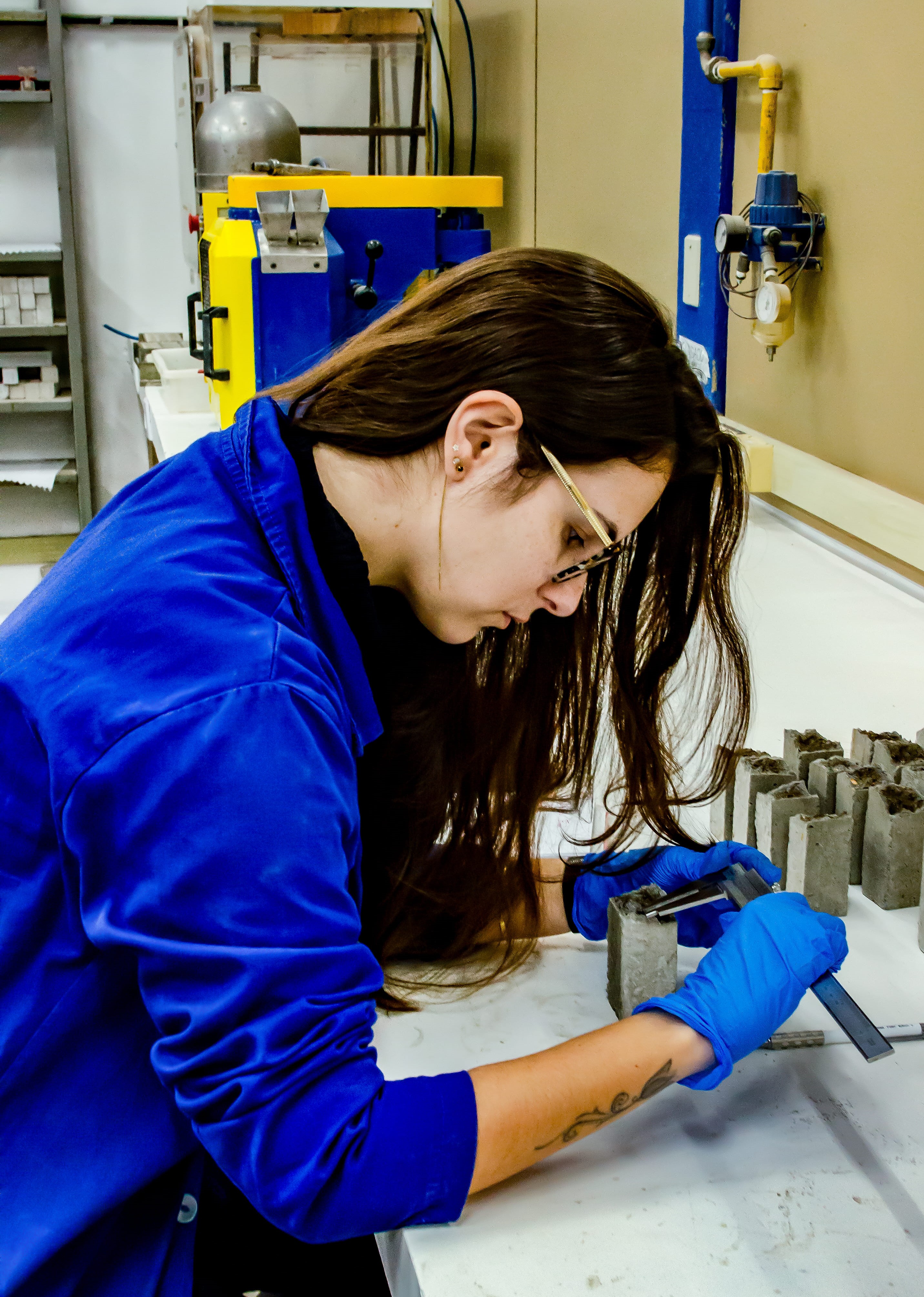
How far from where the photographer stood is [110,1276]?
0.82 metres

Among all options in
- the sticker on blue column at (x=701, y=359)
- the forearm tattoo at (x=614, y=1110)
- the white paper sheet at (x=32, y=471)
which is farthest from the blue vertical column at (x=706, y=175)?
the white paper sheet at (x=32, y=471)

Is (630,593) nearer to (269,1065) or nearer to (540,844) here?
(540,844)

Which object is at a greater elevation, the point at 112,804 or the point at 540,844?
the point at 112,804

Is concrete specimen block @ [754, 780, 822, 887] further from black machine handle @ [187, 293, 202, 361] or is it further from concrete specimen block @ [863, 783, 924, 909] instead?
black machine handle @ [187, 293, 202, 361]

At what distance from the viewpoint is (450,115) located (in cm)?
497

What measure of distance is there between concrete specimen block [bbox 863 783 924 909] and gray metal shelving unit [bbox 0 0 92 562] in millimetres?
4320

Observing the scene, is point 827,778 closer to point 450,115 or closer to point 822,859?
point 822,859

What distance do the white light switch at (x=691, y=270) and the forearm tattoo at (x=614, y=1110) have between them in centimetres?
201

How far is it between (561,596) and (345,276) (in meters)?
2.06

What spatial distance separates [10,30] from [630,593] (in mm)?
4601

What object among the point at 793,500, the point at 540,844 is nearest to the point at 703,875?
the point at 540,844

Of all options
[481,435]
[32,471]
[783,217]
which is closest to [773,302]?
[783,217]

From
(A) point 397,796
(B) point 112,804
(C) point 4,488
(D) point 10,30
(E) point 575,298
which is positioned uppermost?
(D) point 10,30

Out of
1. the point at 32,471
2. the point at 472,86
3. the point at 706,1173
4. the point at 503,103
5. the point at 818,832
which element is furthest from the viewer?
the point at 32,471
